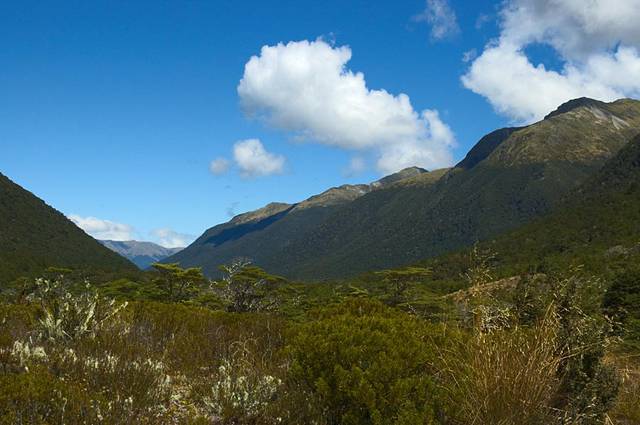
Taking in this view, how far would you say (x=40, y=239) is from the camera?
342ft

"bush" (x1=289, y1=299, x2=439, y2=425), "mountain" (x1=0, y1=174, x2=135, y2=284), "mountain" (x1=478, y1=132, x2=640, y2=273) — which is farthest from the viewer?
"mountain" (x1=0, y1=174, x2=135, y2=284)

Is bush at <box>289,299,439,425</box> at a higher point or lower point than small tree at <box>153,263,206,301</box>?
lower

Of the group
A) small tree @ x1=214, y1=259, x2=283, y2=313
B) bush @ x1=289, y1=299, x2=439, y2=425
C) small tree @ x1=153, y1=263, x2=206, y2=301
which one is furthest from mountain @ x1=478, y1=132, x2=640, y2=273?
bush @ x1=289, y1=299, x2=439, y2=425

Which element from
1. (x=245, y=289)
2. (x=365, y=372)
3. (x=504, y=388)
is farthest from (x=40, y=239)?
(x=504, y=388)

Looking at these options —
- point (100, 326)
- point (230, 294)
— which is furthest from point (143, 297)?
point (100, 326)

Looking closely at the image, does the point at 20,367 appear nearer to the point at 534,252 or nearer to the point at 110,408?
the point at 110,408

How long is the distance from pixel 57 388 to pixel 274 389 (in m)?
2.22

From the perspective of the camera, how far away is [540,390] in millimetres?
4727

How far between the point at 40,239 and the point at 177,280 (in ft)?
309

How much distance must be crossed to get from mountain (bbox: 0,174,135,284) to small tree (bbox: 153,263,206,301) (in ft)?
219

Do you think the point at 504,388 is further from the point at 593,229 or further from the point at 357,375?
the point at 593,229

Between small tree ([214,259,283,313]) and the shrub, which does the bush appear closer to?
the shrub

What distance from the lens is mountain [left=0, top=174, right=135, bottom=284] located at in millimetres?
89188

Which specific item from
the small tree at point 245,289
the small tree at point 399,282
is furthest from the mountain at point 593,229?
the small tree at point 245,289
